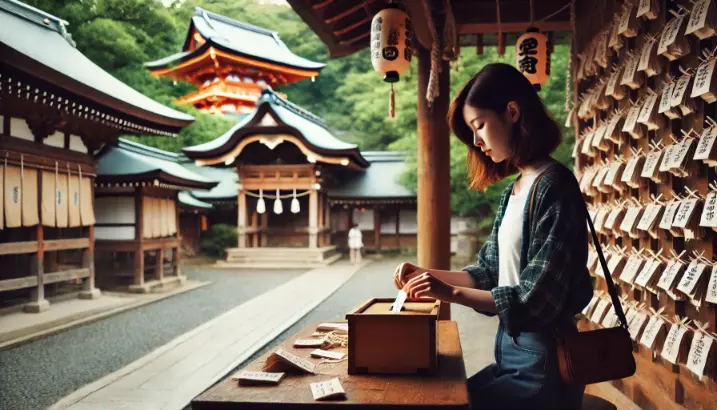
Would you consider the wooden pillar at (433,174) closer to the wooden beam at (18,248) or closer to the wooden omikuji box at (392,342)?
the wooden omikuji box at (392,342)

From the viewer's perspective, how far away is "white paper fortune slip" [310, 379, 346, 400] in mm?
1253

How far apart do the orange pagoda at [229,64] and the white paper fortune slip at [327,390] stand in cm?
1216

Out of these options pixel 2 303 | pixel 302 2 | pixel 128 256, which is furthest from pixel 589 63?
pixel 128 256

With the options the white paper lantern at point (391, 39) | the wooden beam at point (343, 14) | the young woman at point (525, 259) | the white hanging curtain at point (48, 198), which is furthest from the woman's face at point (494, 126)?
the white hanging curtain at point (48, 198)

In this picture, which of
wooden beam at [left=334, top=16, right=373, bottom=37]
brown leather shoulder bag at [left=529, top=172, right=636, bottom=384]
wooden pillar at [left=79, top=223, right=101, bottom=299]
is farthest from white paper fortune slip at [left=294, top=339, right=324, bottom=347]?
wooden pillar at [left=79, top=223, right=101, bottom=299]

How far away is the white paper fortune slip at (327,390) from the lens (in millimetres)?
Answer: 1253

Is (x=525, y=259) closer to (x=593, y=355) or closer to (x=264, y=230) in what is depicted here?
(x=593, y=355)

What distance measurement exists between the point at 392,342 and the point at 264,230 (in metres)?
15.1

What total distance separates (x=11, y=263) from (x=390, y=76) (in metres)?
6.41

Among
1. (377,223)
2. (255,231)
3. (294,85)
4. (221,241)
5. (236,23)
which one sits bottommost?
(221,241)

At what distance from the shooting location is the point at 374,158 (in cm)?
1886

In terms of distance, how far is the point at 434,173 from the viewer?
13.8 feet

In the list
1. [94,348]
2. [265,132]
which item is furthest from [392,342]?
[265,132]

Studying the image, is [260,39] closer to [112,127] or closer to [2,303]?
[112,127]
